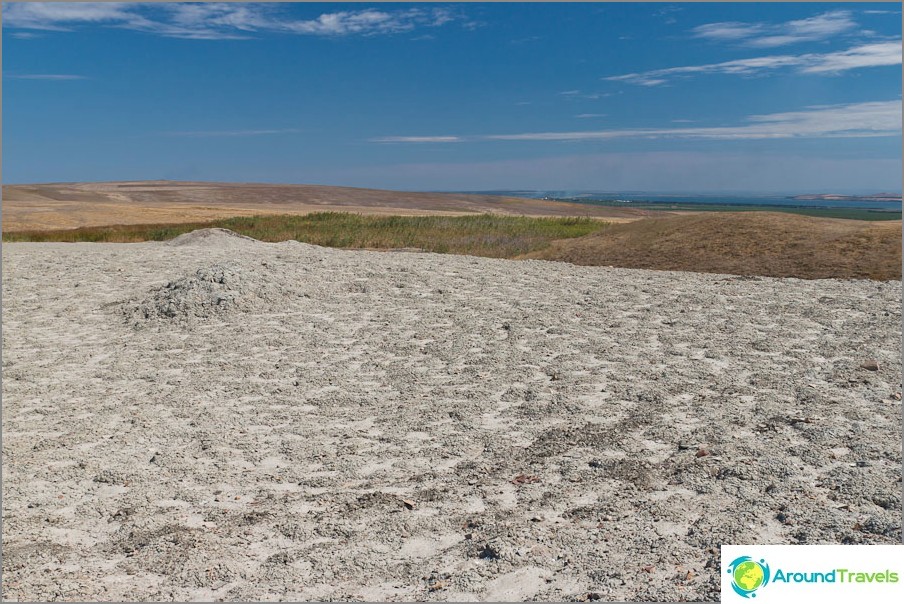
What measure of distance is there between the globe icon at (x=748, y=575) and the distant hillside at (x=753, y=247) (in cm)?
1139

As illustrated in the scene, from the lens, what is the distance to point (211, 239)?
641 inches

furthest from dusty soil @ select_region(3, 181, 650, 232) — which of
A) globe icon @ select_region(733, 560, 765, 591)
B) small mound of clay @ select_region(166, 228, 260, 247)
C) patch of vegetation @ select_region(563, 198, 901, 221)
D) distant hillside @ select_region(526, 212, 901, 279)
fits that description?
globe icon @ select_region(733, 560, 765, 591)

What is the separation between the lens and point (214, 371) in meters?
7.48

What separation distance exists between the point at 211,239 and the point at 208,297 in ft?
22.8

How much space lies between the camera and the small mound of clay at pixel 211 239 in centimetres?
1591

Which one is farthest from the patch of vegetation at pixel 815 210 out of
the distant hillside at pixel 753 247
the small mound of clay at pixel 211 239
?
the small mound of clay at pixel 211 239

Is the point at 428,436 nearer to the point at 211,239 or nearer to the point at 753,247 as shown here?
the point at 753,247

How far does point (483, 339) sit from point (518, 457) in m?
3.34

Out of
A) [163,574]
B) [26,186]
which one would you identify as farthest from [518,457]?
[26,186]

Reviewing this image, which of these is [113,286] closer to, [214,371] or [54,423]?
[214,371]

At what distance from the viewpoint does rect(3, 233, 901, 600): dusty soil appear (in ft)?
12.4

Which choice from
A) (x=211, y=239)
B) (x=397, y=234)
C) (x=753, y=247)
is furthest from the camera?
(x=397, y=234)

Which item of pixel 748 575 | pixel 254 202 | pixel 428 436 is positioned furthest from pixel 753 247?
pixel 254 202

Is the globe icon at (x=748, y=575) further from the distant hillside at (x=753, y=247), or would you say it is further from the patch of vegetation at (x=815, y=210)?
the patch of vegetation at (x=815, y=210)
